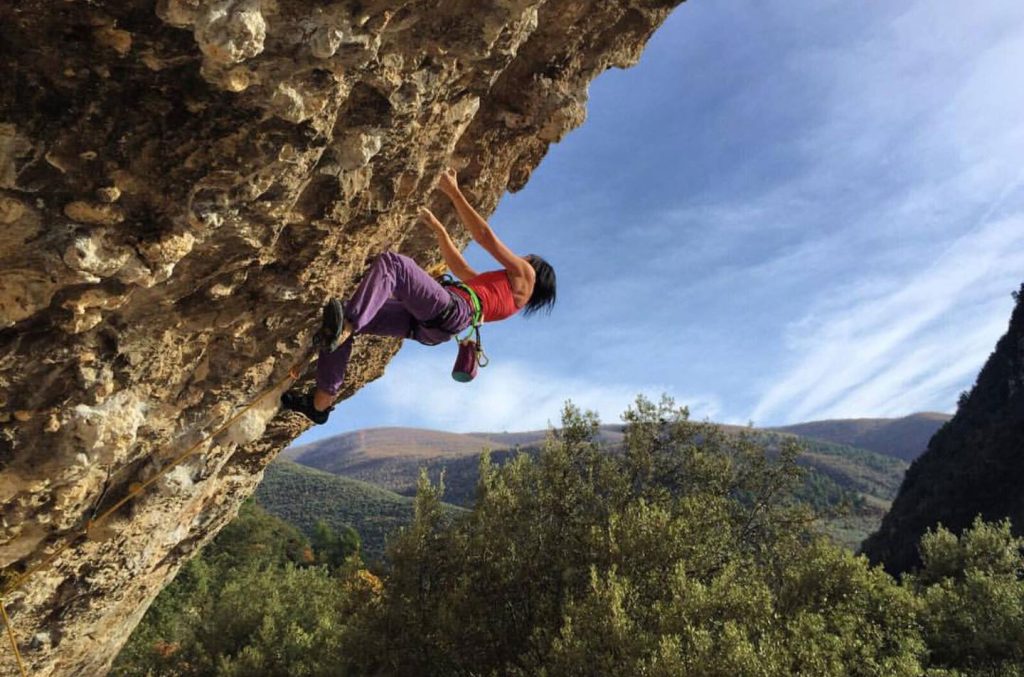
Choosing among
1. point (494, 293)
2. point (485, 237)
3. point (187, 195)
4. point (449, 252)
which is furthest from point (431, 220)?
point (187, 195)

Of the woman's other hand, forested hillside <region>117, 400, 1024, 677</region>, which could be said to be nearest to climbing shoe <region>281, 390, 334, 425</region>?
the woman's other hand

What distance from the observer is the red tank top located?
5383 millimetres

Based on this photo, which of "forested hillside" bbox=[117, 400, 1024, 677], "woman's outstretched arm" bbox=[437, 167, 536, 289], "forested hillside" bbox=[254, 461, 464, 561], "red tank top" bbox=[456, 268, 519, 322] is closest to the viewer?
"woman's outstretched arm" bbox=[437, 167, 536, 289]

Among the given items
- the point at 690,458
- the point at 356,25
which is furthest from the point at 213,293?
the point at 690,458

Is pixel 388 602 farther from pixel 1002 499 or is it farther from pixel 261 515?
pixel 1002 499

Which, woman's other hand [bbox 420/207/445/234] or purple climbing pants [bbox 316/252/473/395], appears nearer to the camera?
purple climbing pants [bbox 316/252/473/395]

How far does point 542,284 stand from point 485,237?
985 millimetres

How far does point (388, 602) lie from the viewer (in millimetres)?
12602

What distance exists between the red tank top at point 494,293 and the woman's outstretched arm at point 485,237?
0.47ft

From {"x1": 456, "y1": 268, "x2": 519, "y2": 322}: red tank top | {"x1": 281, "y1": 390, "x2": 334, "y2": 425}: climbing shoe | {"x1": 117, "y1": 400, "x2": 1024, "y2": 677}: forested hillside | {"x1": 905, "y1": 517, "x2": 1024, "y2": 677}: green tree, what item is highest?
{"x1": 456, "y1": 268, "x2": 519, "y2": 322}: red tank top

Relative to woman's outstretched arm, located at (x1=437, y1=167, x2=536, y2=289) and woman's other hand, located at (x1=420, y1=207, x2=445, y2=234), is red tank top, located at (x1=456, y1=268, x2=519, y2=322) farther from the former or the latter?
woman's other hand, located at (x1=420, y1=207, x2=445, y2=234)

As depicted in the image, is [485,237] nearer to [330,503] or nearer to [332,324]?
[332,324]

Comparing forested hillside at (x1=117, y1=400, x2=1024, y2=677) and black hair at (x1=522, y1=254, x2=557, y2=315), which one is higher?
black hair at (x1=522, y1=254, x2=557, y2=315)

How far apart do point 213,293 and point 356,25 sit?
225 cm
